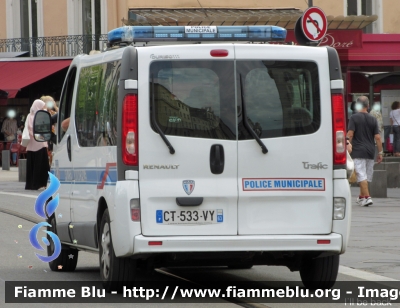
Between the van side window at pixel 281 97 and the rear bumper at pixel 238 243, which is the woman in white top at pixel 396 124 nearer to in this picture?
the van side window at pixel 281 97

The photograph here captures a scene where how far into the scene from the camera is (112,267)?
827 cm

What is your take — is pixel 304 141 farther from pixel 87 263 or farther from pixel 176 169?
pixel 87 263

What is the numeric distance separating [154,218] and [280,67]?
149 cm

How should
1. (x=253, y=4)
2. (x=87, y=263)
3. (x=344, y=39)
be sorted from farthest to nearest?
(x=253, y=4)
(x=344, y=39)
(x=87, y=263)

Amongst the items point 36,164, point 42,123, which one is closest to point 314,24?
point 36,164

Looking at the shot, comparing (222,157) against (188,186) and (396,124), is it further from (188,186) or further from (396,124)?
(396,124)

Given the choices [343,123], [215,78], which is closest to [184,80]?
[215,78]

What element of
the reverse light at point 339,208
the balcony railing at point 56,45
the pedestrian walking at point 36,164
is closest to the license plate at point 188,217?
the reverse light at point 339,208

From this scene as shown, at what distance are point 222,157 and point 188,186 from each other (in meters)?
0.33

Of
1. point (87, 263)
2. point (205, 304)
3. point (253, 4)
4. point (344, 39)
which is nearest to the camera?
point (205, 304)

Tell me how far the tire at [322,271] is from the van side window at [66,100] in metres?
2.71

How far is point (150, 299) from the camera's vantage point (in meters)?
8.23

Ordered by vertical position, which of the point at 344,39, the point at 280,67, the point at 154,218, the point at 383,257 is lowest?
the point at 383,257

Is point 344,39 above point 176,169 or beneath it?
above
